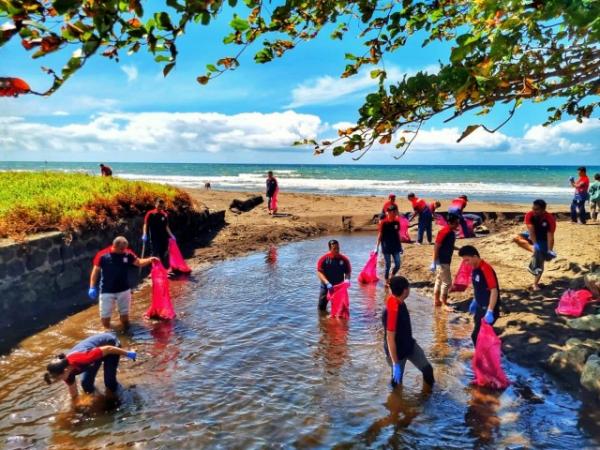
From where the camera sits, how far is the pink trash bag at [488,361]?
6.22 m

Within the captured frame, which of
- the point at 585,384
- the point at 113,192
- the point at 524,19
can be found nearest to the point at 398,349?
the point at 585,384

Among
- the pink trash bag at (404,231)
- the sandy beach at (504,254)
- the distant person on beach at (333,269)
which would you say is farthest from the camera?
the pink trash bag at (404,231)

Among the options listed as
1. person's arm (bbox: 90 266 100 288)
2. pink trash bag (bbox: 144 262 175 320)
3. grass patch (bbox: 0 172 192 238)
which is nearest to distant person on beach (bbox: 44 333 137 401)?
person's arm (bbox: 90 266 100 288)

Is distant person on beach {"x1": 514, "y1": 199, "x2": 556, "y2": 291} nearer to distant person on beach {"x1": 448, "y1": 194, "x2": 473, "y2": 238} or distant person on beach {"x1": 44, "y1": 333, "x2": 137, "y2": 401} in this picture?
distant person on beach {"x1": 448, "y1": 194, "x2": 473, "y2": 238}

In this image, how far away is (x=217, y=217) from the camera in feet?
60.8

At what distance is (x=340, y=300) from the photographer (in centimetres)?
917

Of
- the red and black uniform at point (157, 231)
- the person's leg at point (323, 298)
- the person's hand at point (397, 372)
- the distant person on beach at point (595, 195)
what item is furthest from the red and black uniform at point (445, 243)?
the distant person on beach at point (595, 195)

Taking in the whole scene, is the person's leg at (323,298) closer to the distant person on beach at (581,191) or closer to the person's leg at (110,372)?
the person's leg at (110,372)

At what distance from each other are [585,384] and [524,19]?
16.0ft

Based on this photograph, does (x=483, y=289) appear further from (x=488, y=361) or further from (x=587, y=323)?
(x=587, y=323)

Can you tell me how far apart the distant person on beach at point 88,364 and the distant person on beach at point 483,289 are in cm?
485

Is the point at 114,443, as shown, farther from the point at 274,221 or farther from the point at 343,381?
the point at 274,221

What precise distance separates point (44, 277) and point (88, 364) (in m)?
4.66

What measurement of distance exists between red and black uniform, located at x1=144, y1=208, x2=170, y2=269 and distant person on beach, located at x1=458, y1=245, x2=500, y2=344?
787cm
